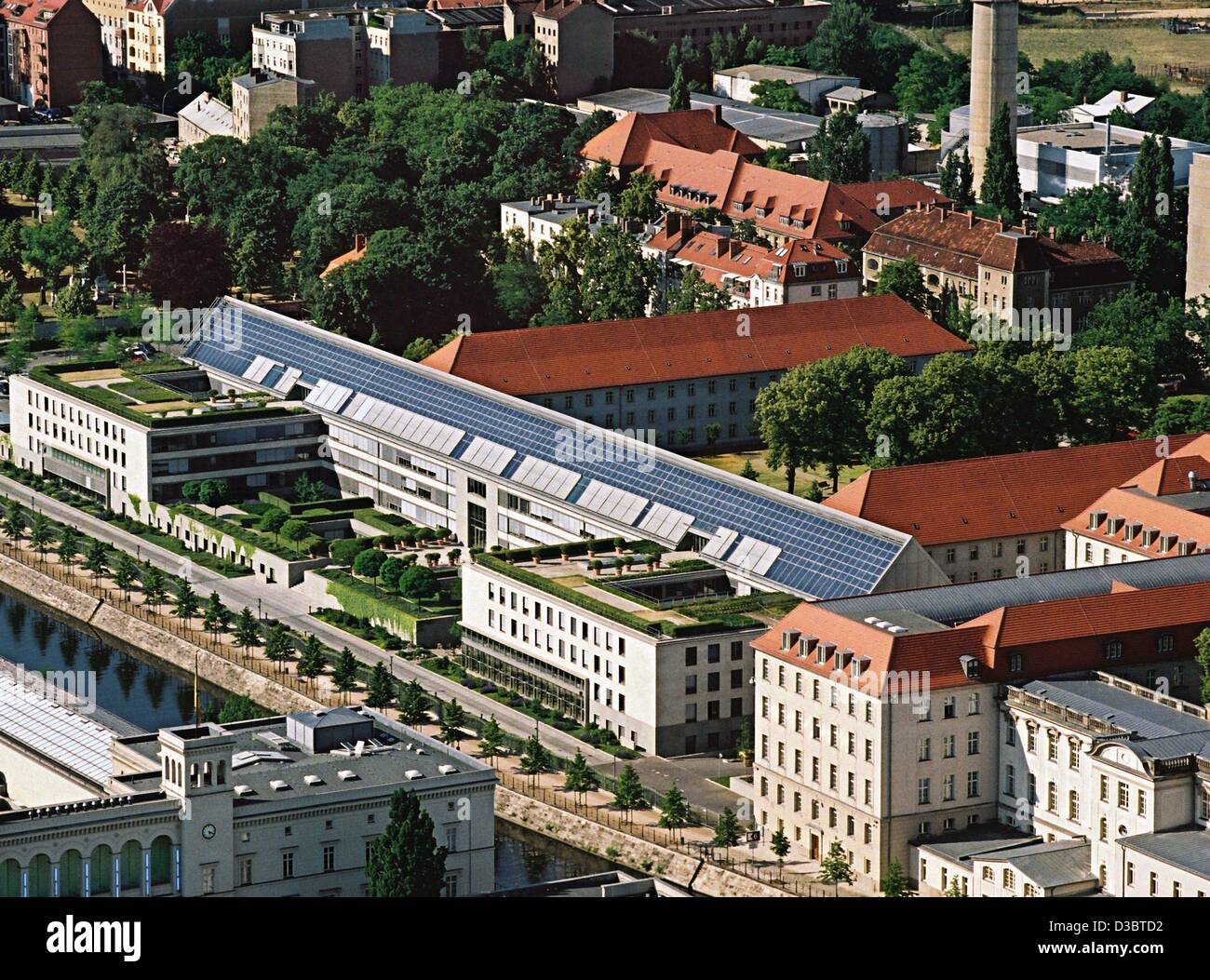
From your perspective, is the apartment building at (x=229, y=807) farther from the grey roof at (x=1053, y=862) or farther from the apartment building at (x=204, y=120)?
the apartment building at (x=204, y=120)

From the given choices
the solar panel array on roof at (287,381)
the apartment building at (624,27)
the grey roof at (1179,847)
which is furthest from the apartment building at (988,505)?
the apartment building at (624,27)

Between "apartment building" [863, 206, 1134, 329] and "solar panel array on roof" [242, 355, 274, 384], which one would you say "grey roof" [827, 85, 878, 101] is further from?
"solar panel array on roof" [242, 355, 274, 384]

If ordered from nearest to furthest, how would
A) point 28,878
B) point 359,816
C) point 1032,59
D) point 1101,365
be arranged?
point 28,878
point 359,816
point 1101,365
point 1032,59

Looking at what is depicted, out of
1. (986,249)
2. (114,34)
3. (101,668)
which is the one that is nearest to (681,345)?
(986,249)

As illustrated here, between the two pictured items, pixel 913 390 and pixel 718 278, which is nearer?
pixel 913 390

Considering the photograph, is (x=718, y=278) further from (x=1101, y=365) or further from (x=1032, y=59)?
(x=1032, y=59)

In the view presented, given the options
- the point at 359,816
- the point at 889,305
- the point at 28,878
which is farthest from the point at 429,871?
the point at 889,305

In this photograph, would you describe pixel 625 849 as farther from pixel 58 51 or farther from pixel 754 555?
pixel 58 51
